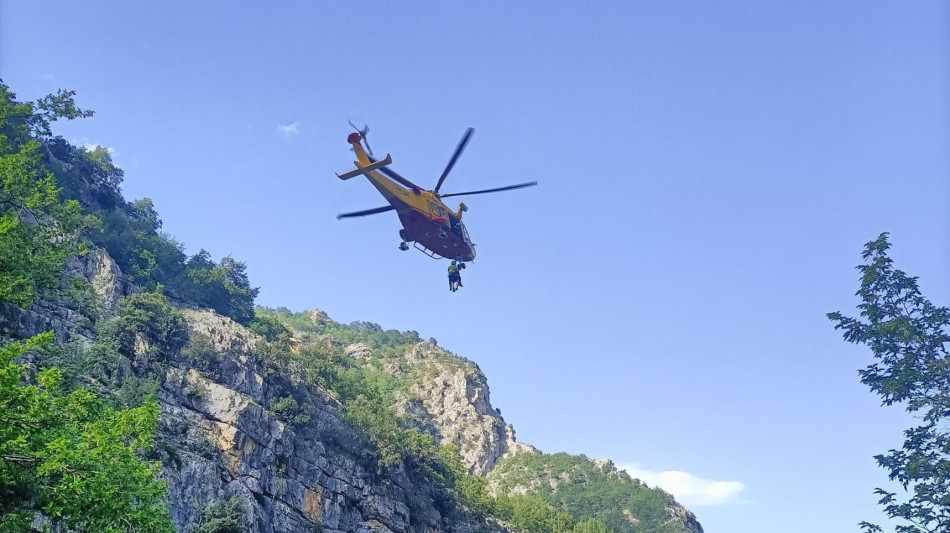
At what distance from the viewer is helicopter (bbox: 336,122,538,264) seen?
31.1 metres

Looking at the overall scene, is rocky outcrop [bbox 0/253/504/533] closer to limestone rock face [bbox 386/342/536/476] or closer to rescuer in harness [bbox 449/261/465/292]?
rescuer in harness [bbox 449/261/465/292]

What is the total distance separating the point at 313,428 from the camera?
165 feet

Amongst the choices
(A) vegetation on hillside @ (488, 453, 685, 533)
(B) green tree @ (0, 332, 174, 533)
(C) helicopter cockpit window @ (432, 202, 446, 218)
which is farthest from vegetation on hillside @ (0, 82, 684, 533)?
(C) helicopter cockpit window @ (432, 202, 446, 218)

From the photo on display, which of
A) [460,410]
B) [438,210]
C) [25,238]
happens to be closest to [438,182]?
[438,210]

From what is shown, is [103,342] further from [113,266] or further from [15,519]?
[15,519]

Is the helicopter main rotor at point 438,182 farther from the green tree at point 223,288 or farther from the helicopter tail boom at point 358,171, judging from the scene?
the green tree at point 223,288

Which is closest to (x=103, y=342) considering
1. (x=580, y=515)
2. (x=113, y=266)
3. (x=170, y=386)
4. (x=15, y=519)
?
(x=170, y=386)

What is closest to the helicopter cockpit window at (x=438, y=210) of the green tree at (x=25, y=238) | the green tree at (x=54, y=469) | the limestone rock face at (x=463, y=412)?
the green tree at (x=25, y=238)

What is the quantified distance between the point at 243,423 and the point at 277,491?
4525 mm

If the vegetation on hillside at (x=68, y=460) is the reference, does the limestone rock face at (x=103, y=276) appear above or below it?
above

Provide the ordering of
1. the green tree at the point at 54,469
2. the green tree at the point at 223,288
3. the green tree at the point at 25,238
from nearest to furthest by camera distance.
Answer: the green tree at the point at 54,469, the green tree at the point at 25,238, the green tree at the point at 223,288

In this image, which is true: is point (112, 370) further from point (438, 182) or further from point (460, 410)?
point (460, 410)

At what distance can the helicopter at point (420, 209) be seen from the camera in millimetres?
31062

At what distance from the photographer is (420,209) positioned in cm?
3322
